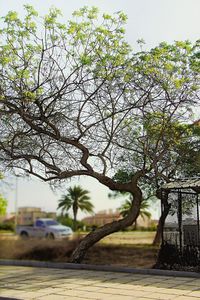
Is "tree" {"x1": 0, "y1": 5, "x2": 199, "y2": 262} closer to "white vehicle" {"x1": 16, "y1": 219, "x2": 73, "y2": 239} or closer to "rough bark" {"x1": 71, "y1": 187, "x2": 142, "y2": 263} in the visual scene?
"rough bark" {"x1": 71, "y1": 187, "x2": 142, "y2": 263}

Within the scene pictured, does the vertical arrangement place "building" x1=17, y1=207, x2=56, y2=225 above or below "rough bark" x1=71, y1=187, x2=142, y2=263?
above

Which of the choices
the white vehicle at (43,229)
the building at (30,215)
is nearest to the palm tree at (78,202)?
the building at (30,215)

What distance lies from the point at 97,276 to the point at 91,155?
4882mm

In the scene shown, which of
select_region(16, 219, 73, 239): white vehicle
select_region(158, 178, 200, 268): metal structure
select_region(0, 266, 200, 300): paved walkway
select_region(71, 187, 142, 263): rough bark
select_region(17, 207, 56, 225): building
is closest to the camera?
select_region(0, 266, 200, 300): paved walkway

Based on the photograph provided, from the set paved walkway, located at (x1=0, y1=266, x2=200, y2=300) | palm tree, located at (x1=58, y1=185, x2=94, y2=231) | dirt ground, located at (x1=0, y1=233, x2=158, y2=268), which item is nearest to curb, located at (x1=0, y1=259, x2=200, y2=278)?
paved walkway, located at (x1=0, y1=266, x2=200, y2=300)

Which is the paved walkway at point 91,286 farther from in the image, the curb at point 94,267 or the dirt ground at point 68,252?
the dirt ground at point 68,252

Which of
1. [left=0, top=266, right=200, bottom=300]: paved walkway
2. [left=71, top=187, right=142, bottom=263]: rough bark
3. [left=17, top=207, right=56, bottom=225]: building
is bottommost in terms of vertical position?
[left=0, top=266, right=200, bottom=300]: paved walkway

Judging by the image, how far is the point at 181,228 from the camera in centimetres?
1474

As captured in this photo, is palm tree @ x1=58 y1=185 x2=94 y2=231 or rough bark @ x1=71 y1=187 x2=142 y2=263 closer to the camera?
rough bark @ x1=71 y1=187 x2=142 y2=263

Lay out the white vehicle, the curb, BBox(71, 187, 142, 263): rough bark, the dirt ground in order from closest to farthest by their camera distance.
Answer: the curb
BBox(71, 187, 142, 263): rough bark
the dirt ground
the white vehicle

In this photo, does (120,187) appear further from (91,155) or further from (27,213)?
(27,213)

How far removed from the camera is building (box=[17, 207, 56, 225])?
29797 millimetres

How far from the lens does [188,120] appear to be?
16.2m

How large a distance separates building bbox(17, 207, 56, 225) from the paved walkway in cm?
1587
